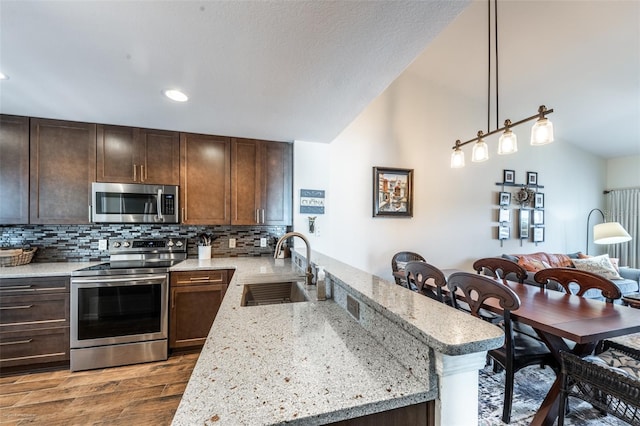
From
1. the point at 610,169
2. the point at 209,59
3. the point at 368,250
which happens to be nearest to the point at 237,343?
the point at 209,59

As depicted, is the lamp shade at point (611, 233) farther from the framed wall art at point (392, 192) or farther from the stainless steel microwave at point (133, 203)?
the stainless steel microwave at point (133, 203)

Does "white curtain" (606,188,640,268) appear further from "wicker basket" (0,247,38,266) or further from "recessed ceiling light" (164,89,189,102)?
"wicker basket" (0,247,38,266)

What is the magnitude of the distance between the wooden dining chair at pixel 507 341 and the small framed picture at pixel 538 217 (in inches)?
137

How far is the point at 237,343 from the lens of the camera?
3.17 ft

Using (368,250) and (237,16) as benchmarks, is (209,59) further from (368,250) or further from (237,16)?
(368,250)

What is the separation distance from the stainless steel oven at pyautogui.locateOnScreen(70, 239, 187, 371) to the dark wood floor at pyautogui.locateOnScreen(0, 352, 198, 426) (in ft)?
0.37

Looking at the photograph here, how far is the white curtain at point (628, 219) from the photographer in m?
4.78

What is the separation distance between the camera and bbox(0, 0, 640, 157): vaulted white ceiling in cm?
119

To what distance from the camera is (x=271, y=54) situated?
146 cm

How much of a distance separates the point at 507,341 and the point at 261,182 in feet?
8.42

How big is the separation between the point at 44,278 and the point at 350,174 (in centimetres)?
325

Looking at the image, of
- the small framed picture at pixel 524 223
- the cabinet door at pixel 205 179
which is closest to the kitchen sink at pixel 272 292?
the cabinet door at pixel 205 179

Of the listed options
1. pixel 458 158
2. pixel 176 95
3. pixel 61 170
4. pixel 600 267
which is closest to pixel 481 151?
pixel 458 158

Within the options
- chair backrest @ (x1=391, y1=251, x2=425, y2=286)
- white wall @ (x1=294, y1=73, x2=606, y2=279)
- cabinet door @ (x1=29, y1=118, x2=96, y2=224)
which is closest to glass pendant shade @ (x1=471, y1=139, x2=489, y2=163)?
white wall @ (x1=294, y1=73, x2=606, y2=279)
